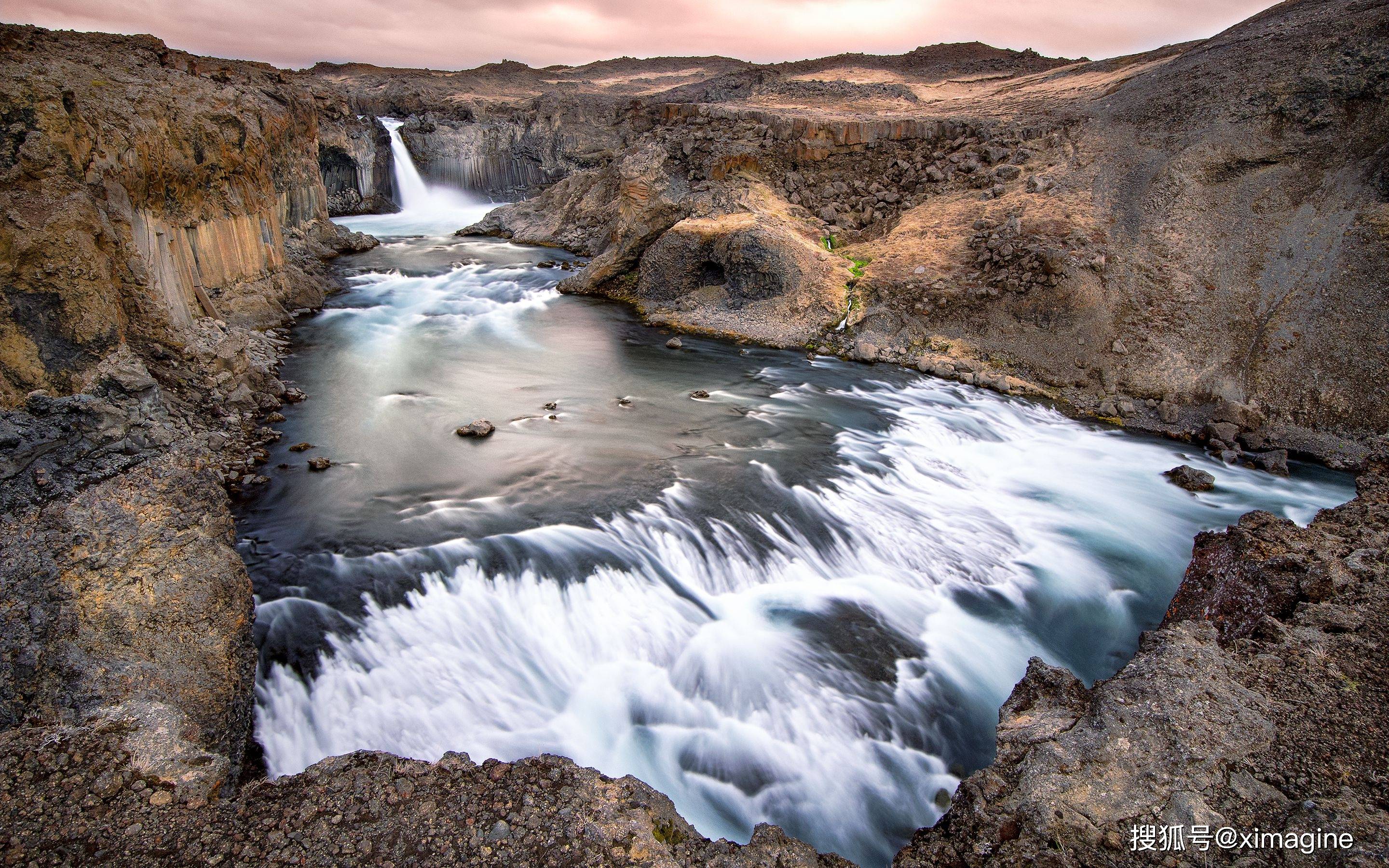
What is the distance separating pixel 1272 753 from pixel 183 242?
42.9 ft

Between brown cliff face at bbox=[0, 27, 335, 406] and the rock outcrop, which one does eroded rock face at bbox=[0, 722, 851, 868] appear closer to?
brown cliff face at bbox=[0, 27, 335, 406]

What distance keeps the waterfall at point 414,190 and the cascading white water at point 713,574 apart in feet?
63.3

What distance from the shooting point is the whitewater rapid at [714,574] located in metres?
5.07

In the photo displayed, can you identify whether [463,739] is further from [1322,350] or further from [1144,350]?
[1322,350]

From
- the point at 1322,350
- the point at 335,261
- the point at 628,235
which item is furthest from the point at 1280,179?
the point at 335,261

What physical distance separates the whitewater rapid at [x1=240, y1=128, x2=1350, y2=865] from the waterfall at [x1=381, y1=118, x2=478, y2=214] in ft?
63.7

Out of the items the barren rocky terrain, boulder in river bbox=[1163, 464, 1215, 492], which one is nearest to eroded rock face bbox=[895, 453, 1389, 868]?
the barren rocky terrain

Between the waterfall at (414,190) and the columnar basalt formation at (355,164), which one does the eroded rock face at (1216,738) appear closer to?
the columnar basalt formation at (355,164)

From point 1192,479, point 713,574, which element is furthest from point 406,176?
point 1192,479

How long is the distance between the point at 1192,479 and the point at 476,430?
933 centimetres

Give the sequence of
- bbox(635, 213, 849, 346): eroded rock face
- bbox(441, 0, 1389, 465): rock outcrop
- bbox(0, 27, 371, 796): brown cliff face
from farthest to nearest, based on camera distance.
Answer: bbox(635, 213, 849, 346): eroded rock face → bbox(441, 0, 1389, 465): rock outcrop → bbox(0, 27, 371, 796): brown cliff face

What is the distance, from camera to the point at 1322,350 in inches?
413

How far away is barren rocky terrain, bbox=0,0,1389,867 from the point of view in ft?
10.9

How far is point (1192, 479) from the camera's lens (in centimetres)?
917
